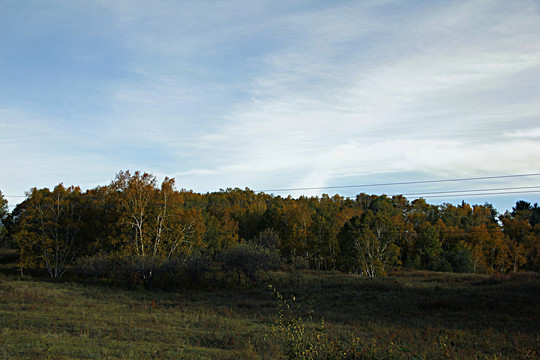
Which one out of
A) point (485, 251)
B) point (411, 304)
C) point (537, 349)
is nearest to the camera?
point (537, 349)

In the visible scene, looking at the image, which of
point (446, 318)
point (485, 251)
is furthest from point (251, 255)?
point (485, 251)

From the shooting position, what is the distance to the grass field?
12789mm

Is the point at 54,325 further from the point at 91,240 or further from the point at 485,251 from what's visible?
the point at 485,251

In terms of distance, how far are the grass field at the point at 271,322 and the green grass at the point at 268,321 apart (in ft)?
0.21

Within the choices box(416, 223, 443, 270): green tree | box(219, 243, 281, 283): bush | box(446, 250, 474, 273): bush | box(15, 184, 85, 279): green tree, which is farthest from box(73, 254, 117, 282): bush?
box(446, 250, 474, 273): bush

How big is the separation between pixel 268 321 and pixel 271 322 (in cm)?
75

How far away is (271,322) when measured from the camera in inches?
859

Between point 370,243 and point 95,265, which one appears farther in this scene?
point 370,243

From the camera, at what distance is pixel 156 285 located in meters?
46.5

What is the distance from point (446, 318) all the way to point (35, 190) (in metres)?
54.5

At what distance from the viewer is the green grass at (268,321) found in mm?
12883

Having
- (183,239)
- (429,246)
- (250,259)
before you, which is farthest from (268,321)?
(429,246)

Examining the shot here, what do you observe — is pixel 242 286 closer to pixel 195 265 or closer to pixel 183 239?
pixel 195 265

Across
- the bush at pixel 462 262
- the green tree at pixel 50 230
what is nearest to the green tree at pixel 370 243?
the bush at pixel 462 262
